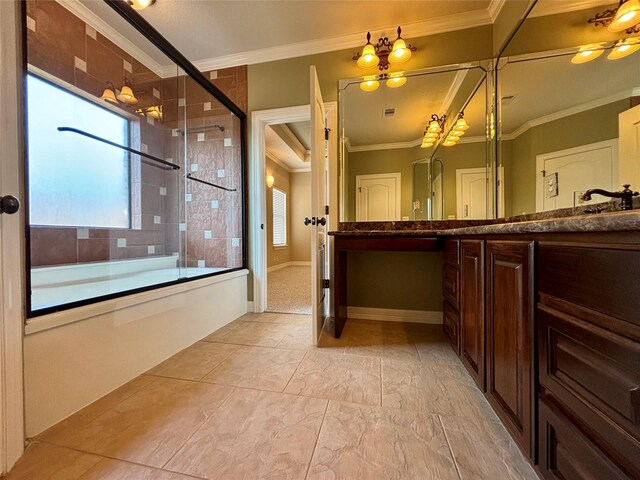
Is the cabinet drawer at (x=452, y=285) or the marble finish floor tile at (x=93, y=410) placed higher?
the cabinet drawer at (x=452, y=285)

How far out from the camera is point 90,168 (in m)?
2.22

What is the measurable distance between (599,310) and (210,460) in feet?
3.86

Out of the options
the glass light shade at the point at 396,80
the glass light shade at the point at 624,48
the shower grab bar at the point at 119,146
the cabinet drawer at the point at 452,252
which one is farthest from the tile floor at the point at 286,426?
the glass light shade at the point at 396,80

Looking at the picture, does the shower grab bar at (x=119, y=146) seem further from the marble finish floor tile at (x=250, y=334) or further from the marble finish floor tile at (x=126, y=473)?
the marble finish floor tile at (x=126, y=473)

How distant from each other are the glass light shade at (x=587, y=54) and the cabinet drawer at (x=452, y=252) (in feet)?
3.77

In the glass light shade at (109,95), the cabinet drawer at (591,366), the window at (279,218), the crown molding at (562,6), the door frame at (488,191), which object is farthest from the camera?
the window at (279,218)

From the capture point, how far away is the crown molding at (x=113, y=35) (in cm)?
197

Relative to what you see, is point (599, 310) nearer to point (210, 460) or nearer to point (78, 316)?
point (210, 460)

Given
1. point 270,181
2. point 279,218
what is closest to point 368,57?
point 270,181

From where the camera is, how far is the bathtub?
153cm

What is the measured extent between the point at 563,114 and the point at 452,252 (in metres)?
0.95

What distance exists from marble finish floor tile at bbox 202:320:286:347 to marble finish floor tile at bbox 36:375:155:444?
0.57 metres

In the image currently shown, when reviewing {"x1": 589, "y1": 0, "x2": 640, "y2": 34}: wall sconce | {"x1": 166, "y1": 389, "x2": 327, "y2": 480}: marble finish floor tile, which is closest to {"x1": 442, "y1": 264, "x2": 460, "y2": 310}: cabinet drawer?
{"x1": 166, "y1": 389, "x2": 327, "y2": 480}: marble finish floor tile

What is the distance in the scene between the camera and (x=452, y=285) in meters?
1.50
